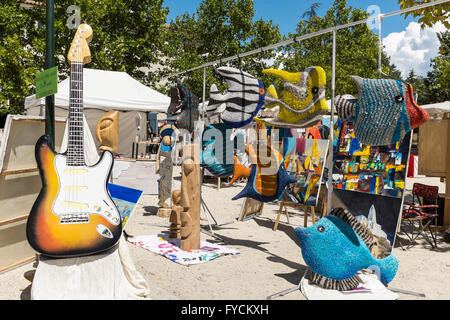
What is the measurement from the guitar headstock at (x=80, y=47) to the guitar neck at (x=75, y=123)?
0.05m

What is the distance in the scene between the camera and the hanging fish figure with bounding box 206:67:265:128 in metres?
3.96

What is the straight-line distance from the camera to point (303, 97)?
3.61 metres

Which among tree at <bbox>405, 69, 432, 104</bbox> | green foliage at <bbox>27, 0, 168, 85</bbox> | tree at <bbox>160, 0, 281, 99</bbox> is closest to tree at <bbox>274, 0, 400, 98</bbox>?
tree at <bbox>160, 0, 281, 99</bbox>

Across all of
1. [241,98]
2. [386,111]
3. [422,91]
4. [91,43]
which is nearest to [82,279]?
[241,98]

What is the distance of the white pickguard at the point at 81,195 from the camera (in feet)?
8.55

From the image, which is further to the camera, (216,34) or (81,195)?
(216,34)

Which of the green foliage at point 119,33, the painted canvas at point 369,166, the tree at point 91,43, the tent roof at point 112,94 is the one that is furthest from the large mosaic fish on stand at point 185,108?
the green foliage at point 119,33

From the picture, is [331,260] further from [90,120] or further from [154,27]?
[154,27]

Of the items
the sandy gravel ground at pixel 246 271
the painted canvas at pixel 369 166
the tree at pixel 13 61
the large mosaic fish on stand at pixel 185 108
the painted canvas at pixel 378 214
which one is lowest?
the sandy gravel ground at pixel 246 271

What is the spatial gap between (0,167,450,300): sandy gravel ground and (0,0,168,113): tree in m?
7.88

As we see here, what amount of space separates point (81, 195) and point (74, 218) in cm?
18

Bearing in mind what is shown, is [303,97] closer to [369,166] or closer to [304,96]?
[304,96]

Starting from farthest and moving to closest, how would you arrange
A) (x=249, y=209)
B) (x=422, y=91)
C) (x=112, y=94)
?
(x=422, y=91) < (x=112, y=94) < (x=249, y=209)

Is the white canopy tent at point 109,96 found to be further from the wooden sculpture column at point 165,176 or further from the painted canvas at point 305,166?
the painted canvas at point 305,166
